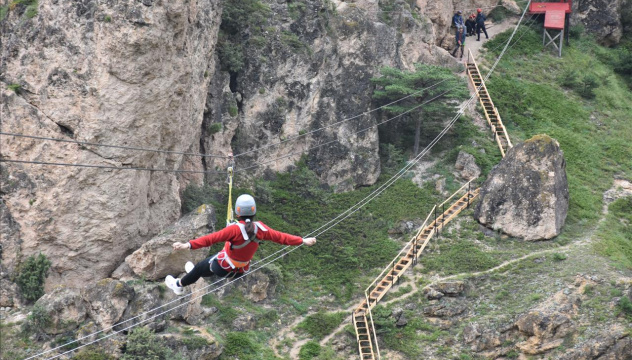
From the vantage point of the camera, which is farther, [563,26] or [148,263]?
[563,26]

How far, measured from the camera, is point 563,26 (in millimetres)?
50031

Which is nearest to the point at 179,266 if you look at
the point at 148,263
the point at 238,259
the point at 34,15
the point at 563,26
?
the point at 148,263

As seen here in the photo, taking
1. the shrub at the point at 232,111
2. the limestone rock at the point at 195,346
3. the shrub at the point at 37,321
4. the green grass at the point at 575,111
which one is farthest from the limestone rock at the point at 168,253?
the green grass at the point at 575,111

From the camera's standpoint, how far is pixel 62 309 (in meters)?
29.6

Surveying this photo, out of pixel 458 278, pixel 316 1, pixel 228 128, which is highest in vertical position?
pixel 316 1

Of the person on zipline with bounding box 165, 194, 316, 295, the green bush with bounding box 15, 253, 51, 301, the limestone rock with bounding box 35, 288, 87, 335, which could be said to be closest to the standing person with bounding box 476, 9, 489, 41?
the green bush with bounding box 15, 253, 51, 301

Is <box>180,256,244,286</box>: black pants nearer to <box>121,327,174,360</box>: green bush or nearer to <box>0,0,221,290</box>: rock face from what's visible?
<box>121,327,174,360</box>: green bush

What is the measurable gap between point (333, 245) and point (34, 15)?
13060 millimetres

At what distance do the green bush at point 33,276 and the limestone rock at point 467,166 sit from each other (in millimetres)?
16815

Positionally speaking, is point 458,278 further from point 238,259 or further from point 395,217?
point 238,259

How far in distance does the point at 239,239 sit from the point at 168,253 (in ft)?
41.0

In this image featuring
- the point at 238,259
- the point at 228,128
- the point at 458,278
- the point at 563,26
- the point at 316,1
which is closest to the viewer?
the point at 238,259

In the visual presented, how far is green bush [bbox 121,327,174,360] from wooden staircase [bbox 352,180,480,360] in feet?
21.6

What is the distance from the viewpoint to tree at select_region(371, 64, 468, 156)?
133 feet
